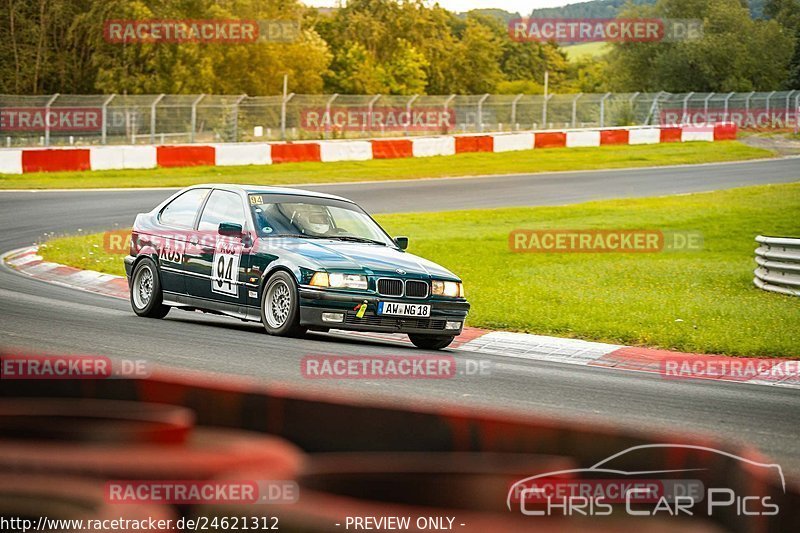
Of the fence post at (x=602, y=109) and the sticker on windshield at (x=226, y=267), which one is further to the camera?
the fence post at (x=602, y=109)

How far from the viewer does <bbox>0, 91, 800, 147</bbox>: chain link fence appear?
124ft

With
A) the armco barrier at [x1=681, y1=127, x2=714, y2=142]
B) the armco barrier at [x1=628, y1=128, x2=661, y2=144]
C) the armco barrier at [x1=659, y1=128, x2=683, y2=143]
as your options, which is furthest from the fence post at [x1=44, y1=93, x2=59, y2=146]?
the armco barrier at [x1=681, y1=127, x2=714, y2=142]

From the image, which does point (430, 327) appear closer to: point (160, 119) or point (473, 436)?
point (473, 436)

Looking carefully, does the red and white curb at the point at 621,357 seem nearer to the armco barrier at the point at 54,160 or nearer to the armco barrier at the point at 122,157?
the armco barrier at the point at 54,160

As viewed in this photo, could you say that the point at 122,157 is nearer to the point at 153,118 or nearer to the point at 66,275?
the point at 153,118

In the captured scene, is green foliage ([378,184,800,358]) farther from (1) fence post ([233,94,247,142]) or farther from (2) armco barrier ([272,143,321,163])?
(1) fence post ([233,94,247,142])

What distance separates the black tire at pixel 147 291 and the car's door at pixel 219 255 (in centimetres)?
56

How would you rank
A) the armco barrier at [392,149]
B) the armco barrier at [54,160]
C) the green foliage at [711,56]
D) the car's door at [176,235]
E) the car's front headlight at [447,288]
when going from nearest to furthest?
the car's front headlight at [447,288]
the car's door at [176,235]
the armco barrier at [54,160]
the armco barrier at [392,149]
the green foliage at [711,56]

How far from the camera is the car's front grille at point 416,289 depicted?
34.6 ft

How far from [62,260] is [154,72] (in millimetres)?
55984

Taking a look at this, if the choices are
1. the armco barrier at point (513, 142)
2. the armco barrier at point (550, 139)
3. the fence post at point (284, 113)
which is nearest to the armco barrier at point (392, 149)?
the fence post at point (284, 113)

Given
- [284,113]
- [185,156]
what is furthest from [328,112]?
[185,156]

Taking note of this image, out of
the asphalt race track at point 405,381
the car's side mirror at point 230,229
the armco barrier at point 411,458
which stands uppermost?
the armco barrier at point 411,458

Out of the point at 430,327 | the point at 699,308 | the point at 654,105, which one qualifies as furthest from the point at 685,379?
the point at 654,105
